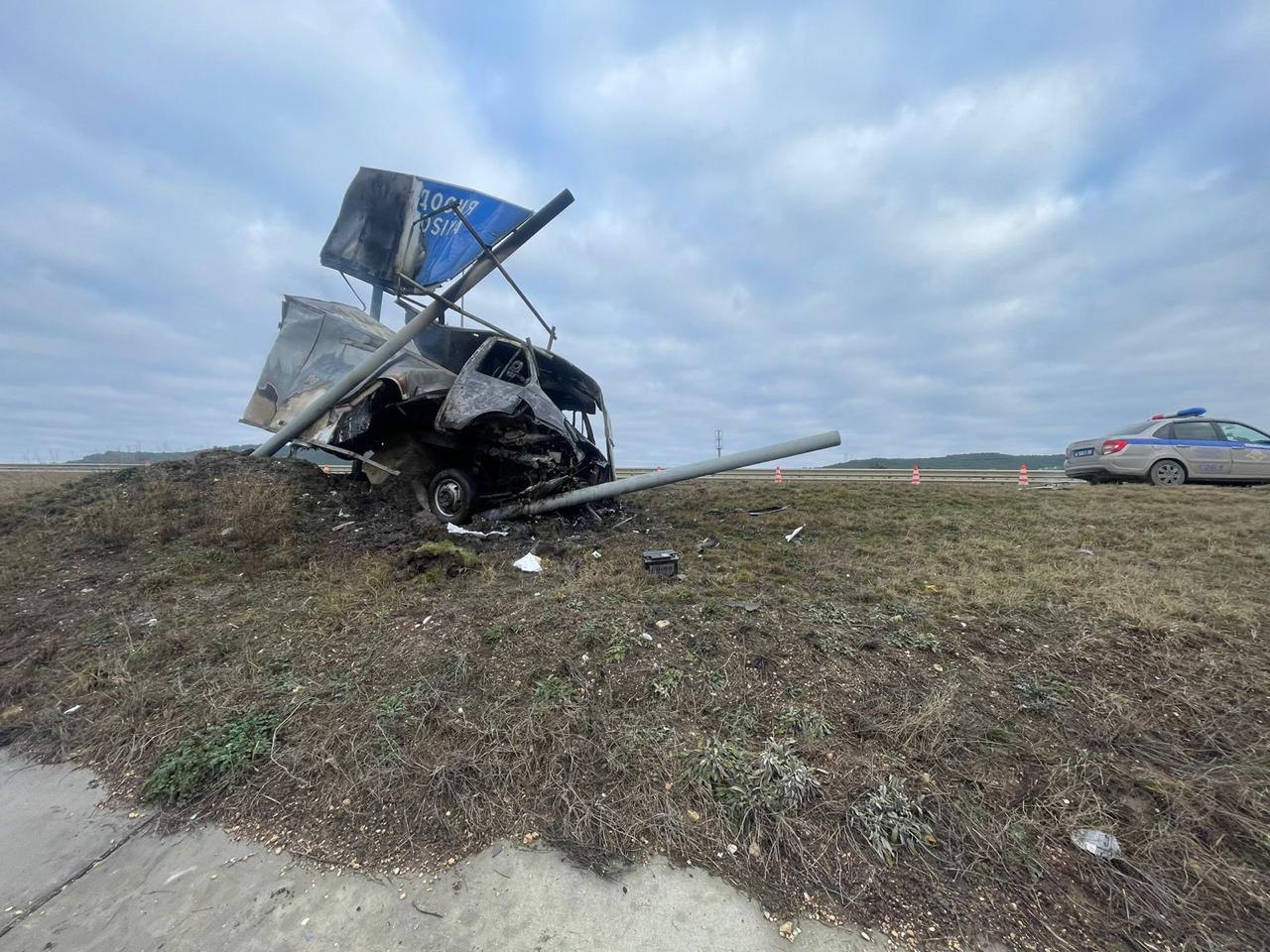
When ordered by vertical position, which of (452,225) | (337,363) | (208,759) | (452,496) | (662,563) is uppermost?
(452,225)

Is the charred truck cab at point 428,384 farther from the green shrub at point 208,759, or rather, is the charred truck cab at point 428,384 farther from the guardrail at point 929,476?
the guardrail at point 929,476

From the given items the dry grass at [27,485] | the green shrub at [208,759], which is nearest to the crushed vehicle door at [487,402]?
the green shrub at [208,759]

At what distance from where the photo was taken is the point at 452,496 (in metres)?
5.92

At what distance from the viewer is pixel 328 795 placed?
2.01 m

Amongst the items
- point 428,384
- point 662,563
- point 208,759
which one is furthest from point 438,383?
point 208,759

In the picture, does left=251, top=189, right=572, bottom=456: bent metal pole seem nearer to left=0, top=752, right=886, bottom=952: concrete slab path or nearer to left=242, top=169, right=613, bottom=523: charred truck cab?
left=242, top=169, right=613, bottom=523: charred truck cab

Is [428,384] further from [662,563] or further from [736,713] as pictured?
[736,713]

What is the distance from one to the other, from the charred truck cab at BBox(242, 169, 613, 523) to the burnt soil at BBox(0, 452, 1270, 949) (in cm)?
144

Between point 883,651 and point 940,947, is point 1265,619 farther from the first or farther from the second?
point 940,947

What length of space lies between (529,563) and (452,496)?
205 cm

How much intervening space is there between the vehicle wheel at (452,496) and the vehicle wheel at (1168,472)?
11440mm

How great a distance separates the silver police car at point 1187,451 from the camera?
832cm

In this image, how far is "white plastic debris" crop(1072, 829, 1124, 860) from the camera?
5.44 feet

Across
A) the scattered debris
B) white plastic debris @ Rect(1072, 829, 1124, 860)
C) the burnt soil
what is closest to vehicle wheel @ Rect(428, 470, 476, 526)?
the burnt soil
